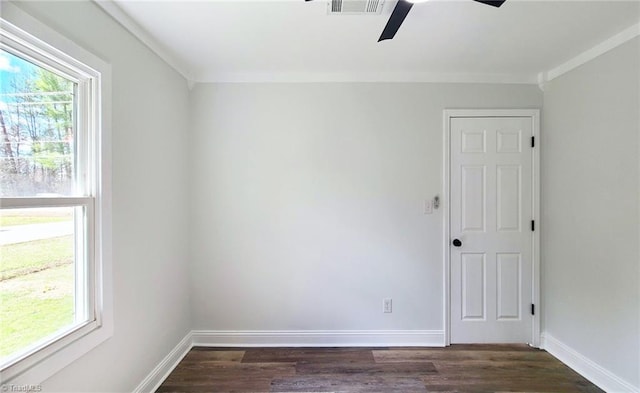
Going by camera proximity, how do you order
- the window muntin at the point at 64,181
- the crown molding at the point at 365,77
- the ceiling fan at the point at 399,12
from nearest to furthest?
the window muntin at the point at 64,181
the ceiling fan at the point at 399,12
the crown molding at the point at 365,77

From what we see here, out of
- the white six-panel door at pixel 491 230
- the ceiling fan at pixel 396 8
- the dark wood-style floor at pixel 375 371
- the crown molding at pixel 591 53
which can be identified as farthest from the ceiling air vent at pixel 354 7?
the dark wood-style floor at pixel 375 371

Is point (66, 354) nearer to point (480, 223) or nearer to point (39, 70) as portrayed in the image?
point (39, 70)

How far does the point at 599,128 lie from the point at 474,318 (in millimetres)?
1843

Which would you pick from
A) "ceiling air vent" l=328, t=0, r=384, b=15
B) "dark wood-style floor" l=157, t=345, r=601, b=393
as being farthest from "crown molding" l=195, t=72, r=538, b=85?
"dark wood-style floor" l=157, t=345, r=601, b=393

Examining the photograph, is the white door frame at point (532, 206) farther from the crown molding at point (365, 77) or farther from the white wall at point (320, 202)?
the crown molding at point (365, 77)

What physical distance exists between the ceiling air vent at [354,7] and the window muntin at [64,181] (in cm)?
140

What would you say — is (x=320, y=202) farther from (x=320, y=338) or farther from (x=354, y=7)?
(x=354, y=7)

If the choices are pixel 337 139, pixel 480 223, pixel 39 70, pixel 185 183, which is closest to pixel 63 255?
pixel 39 70

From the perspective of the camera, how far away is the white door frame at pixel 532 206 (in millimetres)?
2590

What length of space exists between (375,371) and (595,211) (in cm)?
208

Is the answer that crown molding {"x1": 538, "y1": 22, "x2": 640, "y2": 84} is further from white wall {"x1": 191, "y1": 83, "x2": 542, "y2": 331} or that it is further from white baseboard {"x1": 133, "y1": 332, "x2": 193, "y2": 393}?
white baseboard {"x1": 133, "y1": 332, "x2": 193, "y2": 393}

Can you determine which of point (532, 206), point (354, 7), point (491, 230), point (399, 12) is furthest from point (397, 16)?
point (532, 206)

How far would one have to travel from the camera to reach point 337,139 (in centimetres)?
261

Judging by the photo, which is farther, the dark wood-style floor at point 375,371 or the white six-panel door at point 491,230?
the white six-panel door at point 491,230
